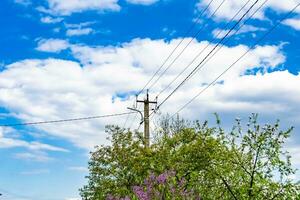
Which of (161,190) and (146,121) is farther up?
(146,121)

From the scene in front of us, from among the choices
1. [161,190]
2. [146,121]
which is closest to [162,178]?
[161,190]

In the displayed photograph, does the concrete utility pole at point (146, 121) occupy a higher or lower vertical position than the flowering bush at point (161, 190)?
higher

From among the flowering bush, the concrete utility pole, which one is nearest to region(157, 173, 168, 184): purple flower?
the flowering bush

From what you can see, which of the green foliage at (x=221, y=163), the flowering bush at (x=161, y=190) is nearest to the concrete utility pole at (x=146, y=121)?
the green foliage at (x=221, y=163)

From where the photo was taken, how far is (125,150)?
33.9 metres

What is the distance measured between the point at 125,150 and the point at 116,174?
5.58ft

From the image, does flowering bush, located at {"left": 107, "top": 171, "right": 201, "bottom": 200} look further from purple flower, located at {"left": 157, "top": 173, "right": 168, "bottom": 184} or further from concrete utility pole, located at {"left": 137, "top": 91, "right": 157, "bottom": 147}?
concrete utility pole, located at {"left": 137, "top": 91, "right": 157, "bottom": 147}

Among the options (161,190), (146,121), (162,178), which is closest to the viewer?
(162,178)

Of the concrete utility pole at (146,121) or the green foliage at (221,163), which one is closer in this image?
the green foliage at (221,163)

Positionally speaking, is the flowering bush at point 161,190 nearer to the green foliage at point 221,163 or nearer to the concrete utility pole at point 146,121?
the green foliage at point 221,163

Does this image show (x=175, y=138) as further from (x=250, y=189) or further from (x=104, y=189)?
(x=250, y=189)

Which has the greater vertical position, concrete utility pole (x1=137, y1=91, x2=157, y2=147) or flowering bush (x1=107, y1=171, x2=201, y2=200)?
concrete utility pole (x1=137, y1=91, x2=157, y2=147)

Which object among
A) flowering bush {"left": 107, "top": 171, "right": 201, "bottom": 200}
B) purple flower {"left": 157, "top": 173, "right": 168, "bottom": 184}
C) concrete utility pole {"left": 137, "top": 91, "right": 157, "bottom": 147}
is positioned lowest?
→ flowering bush {"left": 107, "top": 171, "right": 201, "bottom": 200}

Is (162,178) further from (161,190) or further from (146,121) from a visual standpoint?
(146,121)
